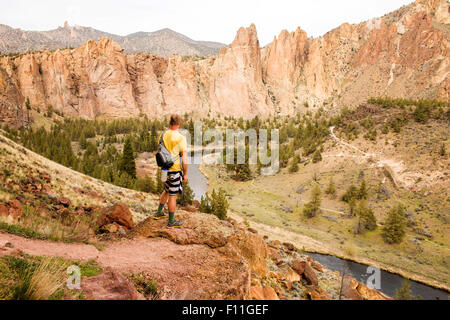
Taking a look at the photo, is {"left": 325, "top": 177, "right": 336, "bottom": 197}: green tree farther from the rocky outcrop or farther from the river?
the rocky outcrop

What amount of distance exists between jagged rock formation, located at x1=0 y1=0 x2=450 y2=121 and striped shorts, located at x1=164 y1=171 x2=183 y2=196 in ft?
389

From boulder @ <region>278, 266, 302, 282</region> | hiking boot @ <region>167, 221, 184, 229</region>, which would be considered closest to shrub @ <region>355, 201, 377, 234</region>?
boulder @ <region>278, 266, 302, 282</region>

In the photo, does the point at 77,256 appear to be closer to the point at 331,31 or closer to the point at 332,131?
the point at 332,131

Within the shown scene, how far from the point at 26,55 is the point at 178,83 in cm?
6946

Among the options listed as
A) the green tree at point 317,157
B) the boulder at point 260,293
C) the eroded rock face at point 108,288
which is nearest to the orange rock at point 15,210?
the eroded rock face at point 108,288

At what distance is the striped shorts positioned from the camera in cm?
651

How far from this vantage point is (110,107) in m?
122

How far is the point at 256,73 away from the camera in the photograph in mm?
139250

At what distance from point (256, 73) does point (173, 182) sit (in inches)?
5643

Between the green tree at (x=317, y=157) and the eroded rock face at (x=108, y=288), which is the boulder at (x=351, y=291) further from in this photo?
the green tree at (x=317, y=157)

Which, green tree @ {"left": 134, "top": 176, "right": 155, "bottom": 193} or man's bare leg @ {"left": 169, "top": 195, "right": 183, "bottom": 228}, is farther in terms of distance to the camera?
green tree @ {"left": 134, "top": 176, "right": 155, "bottom": 193}

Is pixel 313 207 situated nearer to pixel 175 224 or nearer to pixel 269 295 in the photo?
pixel 269 295

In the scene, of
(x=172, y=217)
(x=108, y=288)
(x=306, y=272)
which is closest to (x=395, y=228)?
(x=306, y=272)
